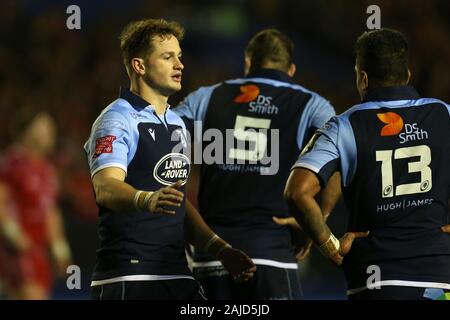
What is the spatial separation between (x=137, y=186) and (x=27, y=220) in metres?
4.75

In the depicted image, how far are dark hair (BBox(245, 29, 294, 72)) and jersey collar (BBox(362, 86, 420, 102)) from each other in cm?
167

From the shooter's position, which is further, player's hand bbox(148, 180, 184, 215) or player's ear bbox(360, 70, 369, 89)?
player's ear bbox(360, 70, 369, 89)

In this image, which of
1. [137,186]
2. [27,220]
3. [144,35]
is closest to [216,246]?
[137,186]

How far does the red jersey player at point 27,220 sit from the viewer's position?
8625 mm

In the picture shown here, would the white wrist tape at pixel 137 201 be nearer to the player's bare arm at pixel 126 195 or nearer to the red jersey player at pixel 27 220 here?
the player's bare arm at pixel 126 195

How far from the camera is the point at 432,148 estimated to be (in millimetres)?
4086

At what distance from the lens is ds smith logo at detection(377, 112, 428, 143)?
13.4 feet

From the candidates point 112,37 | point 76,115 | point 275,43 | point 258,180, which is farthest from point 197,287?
point 112,37

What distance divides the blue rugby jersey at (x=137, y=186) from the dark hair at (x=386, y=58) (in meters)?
1.00

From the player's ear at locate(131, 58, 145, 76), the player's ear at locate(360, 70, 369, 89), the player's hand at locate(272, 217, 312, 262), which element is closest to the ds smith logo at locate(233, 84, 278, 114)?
the player's hand at locate(272, 217, 312, 262)

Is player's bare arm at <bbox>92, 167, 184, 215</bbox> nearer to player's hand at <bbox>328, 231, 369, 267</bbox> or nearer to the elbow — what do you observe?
the elbow

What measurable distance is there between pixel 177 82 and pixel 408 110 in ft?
3.60

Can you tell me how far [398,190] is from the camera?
4.04 metres

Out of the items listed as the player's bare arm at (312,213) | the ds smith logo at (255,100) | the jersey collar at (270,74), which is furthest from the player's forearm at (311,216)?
the jersey collar at (270,74)
